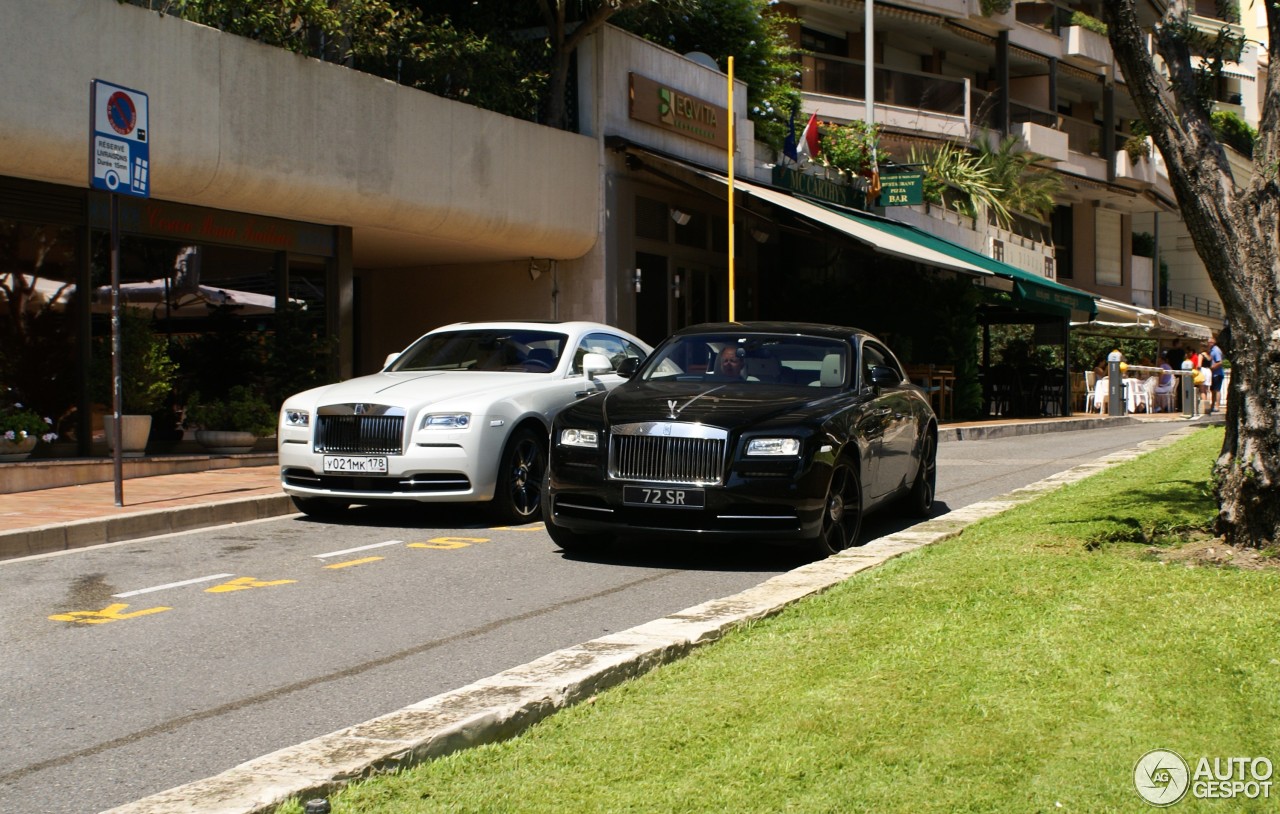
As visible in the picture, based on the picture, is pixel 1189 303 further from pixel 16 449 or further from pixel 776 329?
pixel 16 449

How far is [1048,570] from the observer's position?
707cm

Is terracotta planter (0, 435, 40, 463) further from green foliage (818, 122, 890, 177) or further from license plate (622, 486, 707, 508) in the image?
green foliage (818, 122, 890, 177)

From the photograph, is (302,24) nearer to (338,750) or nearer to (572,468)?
(572,468)

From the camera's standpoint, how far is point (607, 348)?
12656 mm

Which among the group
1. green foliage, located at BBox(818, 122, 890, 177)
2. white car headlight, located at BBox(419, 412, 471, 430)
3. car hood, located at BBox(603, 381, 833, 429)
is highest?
green foliage, located at BBox(818, 122, 890, 177)

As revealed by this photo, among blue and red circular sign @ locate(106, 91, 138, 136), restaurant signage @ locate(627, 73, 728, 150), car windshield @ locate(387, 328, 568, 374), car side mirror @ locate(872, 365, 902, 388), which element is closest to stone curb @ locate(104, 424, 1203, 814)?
car side mirror @ locate(872, 365, 902, 388)

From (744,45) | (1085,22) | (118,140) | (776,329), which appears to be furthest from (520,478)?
(1085,22)

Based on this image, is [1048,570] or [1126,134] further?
[1126,134]

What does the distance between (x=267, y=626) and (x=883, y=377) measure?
4828 millimetres

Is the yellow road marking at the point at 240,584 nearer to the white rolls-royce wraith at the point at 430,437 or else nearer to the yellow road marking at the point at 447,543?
the yellow road marking at the point at 447,543

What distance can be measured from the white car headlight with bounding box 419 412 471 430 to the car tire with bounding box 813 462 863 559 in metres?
2.97

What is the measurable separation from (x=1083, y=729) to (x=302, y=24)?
1458 cm

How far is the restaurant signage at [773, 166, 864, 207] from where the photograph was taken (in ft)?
86.9

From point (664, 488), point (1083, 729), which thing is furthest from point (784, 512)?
point (1083, 729)
